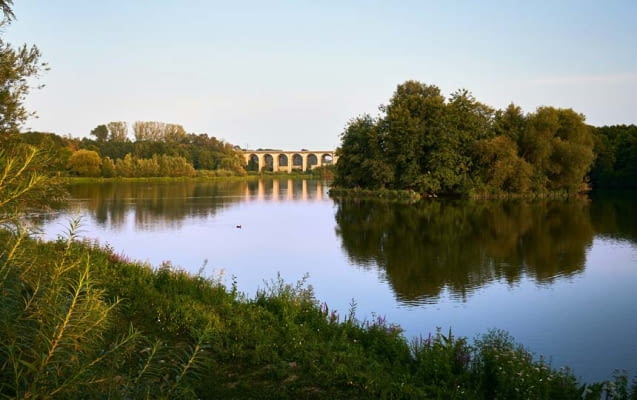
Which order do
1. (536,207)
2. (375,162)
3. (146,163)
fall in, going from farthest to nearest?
(146,163) < (375,162) < (536,207)

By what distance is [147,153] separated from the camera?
111 metres

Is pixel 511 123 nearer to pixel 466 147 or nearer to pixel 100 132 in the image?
pixel 466 147

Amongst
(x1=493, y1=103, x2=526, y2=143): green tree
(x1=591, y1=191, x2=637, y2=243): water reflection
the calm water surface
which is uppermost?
(x1=493, y1=103, x2=526, y2=143): green tree

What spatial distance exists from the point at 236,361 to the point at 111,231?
796 inches

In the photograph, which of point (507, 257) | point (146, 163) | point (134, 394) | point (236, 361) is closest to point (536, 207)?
point (507, 257)

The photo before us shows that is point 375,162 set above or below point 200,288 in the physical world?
above

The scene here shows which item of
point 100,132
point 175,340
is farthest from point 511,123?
point 100,132

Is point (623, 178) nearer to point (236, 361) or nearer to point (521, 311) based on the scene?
point (521, 311)

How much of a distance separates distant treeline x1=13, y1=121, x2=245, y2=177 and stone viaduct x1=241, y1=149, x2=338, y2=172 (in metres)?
14.5

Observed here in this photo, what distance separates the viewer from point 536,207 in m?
40.9

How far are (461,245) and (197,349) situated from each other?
2106cm

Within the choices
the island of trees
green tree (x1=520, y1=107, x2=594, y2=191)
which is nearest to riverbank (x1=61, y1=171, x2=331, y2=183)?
green tree (x1=520, y1=107, x2=594, y2=191)

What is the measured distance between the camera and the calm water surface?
11.1m

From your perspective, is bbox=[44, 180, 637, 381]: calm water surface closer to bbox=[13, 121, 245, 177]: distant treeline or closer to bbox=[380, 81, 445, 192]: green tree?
bbox=[380, 81, 445, 192]: green tree
